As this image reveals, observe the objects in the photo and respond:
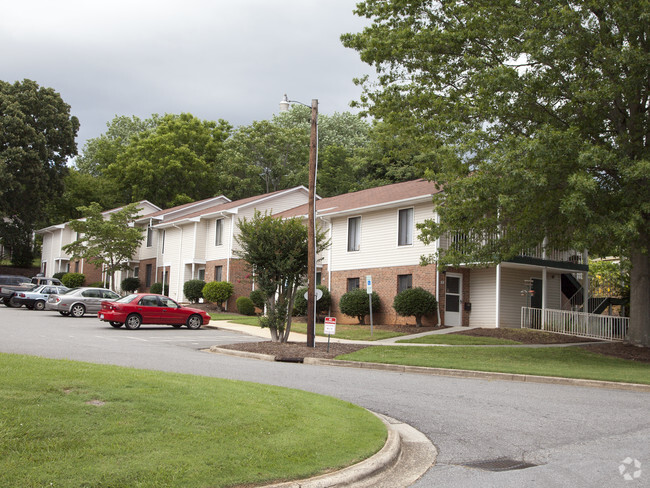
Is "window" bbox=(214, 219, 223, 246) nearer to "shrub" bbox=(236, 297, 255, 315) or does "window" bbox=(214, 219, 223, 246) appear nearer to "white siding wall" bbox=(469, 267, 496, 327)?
"shrub" bbox=(236, 297, 255, 315)

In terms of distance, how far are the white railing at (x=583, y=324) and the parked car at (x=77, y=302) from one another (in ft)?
70.7

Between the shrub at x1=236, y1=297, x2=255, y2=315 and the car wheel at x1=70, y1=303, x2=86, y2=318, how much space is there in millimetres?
8327

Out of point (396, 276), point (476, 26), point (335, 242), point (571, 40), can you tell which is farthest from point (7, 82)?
point (571, 40)

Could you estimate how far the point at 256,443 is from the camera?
260 inches

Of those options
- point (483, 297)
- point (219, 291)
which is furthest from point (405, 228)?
point (219, 291)

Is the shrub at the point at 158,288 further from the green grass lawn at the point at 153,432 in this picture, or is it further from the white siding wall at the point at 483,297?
the green grass lawn at the point at 153,432

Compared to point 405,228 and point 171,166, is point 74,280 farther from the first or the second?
point 405,228

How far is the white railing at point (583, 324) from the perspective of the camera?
27188mm

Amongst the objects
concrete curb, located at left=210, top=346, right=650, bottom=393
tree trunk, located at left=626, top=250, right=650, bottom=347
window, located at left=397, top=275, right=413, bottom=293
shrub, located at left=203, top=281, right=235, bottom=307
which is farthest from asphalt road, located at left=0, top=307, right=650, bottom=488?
shrub, located at left=203, top=281, right=235, bottom=307

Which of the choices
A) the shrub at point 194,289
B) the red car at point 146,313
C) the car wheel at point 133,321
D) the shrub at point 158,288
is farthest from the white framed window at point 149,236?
the car wheel at point 133,321

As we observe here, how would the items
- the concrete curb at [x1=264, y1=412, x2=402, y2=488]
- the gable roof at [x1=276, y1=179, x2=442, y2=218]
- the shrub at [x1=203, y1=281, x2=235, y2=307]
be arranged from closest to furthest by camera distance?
the concrete curb at [x1=264, y1=412, x2=402, y2=488] < the gable roof at [x1=276, y1=179, x2=442, y2=218] < the shrub at [x1=203, y1=281, x2=235, y2=307]

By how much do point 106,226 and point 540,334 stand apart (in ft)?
96.2

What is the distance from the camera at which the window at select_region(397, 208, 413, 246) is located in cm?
2931

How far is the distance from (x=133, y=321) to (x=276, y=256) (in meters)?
8.98
